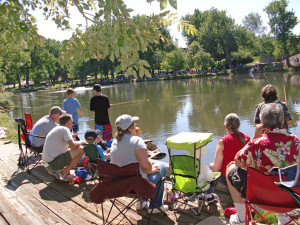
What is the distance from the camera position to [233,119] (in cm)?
366

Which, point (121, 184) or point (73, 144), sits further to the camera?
point (73, 144)

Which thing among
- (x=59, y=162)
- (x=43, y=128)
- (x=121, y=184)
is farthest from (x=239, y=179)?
(x=43, y=128)

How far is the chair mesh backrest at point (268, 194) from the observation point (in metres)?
2.46

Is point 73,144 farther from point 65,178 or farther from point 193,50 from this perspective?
point 193,50

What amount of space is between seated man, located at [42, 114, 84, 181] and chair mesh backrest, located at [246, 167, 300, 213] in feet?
9.23

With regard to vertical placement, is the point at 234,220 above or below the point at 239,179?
below

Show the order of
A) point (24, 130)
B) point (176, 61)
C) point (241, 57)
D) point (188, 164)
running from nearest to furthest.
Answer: point (188, 164), point (24, 130), point (241, 57), point (176, 61)

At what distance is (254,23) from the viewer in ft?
304

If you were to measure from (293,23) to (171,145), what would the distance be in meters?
59.6

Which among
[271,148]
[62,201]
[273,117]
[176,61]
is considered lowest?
[62,201]

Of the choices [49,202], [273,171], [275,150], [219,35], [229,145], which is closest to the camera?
[273,171]

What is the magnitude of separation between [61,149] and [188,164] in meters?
2.11

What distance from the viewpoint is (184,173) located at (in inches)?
139

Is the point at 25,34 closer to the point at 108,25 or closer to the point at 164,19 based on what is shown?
the point at 108,25
